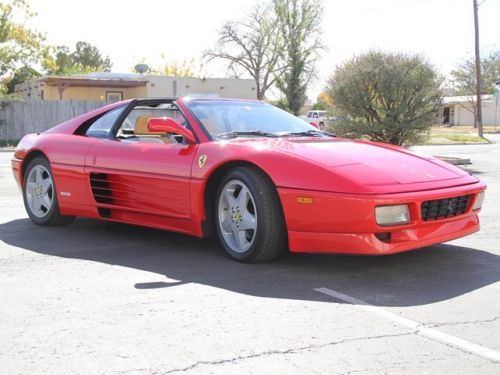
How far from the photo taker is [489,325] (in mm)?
3561

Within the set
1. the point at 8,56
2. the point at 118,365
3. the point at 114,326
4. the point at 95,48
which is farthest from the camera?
the point at 95,48

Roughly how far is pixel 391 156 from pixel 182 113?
71.1 inches

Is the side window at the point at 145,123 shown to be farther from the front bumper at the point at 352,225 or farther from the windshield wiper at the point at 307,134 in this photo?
the front bumper at the point at 352,225

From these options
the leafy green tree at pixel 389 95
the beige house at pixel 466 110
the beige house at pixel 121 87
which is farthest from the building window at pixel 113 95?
the beige house at pixel 466 110

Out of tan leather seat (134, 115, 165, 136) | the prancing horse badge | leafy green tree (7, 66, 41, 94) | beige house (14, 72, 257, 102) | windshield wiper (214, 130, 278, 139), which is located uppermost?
leafy green tree (7, 66, 41, 94)

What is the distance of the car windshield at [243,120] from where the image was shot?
5535 mm

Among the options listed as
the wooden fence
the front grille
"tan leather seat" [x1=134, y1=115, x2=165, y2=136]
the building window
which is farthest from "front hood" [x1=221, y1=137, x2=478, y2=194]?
the building window

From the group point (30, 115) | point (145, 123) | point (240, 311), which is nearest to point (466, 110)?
point (30, 115)

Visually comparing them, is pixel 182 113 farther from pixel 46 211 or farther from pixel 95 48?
pixel 95 48

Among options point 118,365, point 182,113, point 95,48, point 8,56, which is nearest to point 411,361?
point 118,365

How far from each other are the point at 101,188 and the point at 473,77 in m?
55.3

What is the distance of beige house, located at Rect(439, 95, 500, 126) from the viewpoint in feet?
200

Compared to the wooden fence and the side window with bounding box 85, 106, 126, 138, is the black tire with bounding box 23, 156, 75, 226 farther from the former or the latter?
the wooden fence

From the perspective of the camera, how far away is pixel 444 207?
4750 mm
